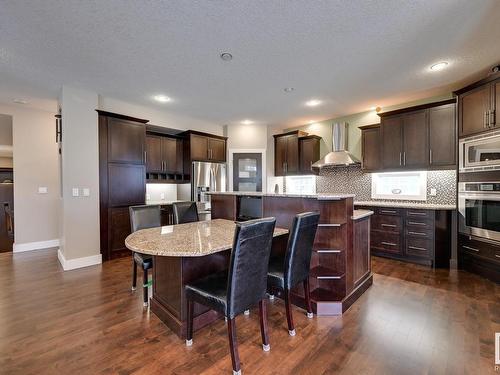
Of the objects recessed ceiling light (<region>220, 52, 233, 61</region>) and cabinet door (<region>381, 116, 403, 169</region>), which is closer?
recessed ceiling light (<region>220, 52, 233, 61</region>)

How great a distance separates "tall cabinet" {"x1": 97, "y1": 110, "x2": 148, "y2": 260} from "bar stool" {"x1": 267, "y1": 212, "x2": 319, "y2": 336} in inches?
123

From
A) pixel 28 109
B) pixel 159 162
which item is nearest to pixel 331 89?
pixel 159 162

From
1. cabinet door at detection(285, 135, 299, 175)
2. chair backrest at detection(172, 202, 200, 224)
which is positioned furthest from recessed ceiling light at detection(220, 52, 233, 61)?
cabinet door at detection(285, 135, 299, 175)

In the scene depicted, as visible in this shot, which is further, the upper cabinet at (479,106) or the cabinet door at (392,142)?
the cabinet door at (392,142)

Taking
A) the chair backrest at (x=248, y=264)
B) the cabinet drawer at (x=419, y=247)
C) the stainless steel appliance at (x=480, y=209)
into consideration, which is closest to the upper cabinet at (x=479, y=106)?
the stainless steel appliance at (x=480, y=209)

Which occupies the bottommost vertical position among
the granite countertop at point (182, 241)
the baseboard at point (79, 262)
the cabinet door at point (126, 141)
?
the baseboard at point (79, 262)

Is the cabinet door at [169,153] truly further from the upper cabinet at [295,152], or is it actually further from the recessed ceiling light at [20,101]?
the upper cabinet at [295,152]

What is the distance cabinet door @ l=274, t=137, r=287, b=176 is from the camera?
5.77m

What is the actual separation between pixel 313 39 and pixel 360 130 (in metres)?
2.95

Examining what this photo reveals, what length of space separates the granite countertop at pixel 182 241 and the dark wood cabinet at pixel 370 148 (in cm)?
303

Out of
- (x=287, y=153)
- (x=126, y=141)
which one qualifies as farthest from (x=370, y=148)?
(x=126, y=141)

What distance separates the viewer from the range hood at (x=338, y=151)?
14.6ft

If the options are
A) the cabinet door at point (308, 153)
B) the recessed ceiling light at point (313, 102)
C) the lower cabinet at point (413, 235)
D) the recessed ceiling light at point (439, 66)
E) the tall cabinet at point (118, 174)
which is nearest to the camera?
the recessed ceiling light at point (439, 66)

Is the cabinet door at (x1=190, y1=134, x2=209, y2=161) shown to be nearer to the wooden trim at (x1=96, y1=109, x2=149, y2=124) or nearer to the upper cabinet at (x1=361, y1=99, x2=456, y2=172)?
the wooden trim at (x1=96, y1=109, x2=149, y2=124)
